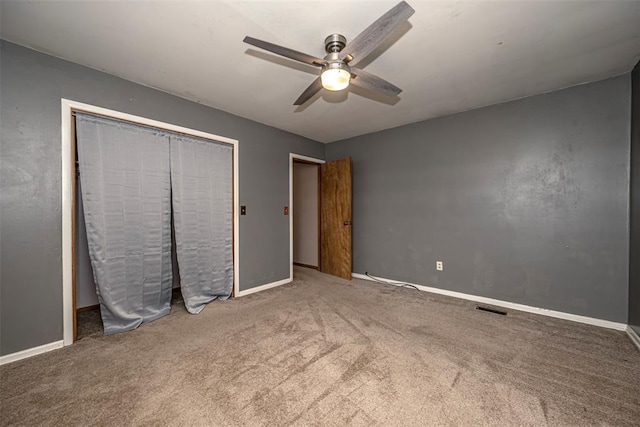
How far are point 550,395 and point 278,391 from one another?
1695 millimetres

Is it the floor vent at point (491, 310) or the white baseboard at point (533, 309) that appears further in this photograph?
the floor vent at point (491, 310)

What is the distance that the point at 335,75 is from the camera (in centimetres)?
169

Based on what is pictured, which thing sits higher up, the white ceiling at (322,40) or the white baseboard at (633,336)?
the white ceiling at (322,40)

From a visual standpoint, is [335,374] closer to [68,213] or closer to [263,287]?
[263,287]

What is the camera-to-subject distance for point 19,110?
1903mm

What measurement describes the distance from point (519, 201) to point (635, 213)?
2.76ft

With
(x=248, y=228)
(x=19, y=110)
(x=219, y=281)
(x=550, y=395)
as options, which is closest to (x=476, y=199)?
(x=550, y=395)

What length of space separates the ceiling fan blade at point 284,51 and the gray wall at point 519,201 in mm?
2463

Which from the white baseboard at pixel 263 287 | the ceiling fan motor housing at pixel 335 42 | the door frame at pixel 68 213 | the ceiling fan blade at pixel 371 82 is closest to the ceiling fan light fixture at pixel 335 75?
the ceiling fan blade at pixel 371 82

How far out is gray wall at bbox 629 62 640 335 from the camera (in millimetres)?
2148

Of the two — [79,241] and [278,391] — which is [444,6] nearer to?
[278,391]

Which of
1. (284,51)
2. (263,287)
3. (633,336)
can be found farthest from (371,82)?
(633,336)

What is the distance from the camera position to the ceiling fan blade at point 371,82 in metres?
1.80

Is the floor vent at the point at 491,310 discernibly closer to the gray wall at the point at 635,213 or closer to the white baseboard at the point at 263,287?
the gray wall at the point at 635,213
